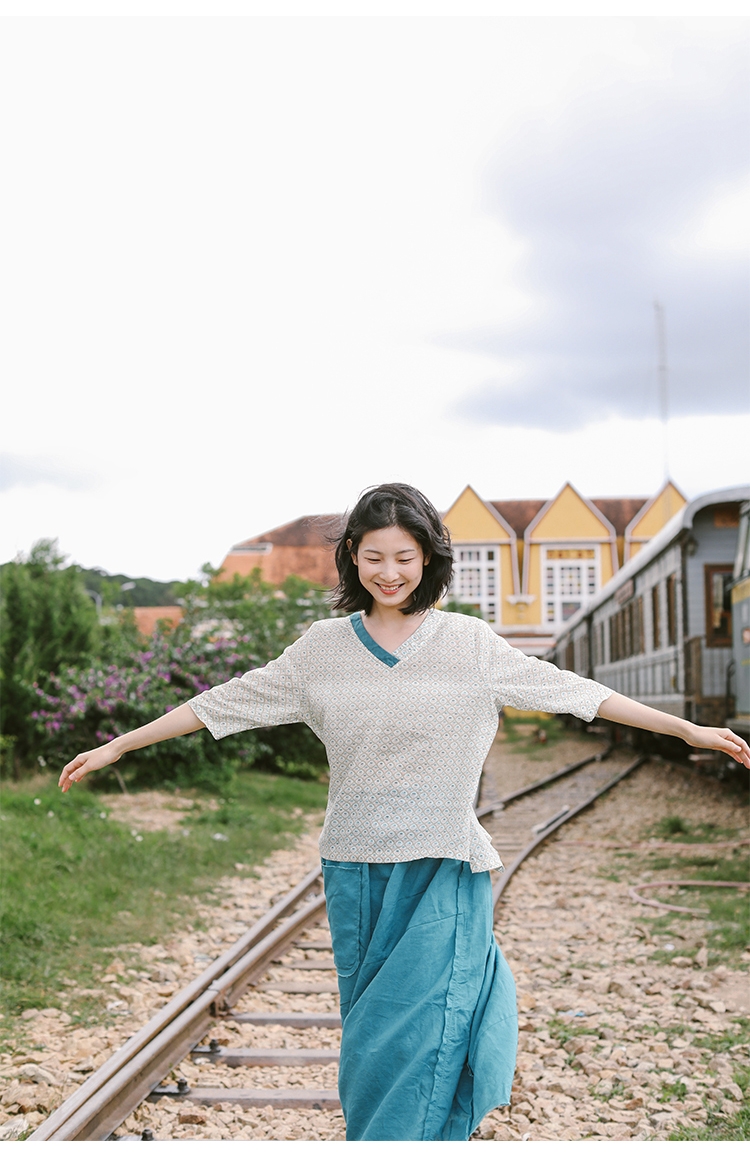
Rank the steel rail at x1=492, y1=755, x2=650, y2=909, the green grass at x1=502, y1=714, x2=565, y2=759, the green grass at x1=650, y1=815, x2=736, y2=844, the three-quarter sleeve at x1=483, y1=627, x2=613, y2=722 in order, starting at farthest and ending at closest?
the green grass at x1=502, y1=714, x2=565, y2=759
the green grass at x1=650, y1=815, x2=736, y2=844
the steel rail at x1=492, y1=755, x2=650, y2=909
the three-quarter sleeve at x1=483, y1=627, x2=613, y2=722

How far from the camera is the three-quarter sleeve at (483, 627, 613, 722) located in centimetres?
272

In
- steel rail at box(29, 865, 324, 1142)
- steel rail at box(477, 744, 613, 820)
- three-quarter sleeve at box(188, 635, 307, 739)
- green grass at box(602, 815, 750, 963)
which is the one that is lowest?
steel rail at box(477, 744, 613, 820)

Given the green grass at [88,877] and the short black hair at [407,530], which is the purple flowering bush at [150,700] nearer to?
the green grass at [88,877]

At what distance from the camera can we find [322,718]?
2.77 m

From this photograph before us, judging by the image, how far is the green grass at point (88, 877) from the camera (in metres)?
5.80

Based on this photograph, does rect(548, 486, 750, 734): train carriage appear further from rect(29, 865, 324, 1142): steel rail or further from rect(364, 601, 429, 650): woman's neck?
rect(364, 601, 429, 650): woman's neck

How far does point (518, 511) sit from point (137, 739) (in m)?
43.2

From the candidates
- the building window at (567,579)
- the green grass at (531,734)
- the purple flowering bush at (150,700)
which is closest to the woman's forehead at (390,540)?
the purple flowering bush at (150,700)

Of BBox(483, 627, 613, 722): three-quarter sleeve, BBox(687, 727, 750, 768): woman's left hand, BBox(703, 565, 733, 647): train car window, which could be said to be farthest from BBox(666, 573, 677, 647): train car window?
BBox(483, 627, 613, 722): three-quarter sleeve

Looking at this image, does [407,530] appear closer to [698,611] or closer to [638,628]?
[698,611]

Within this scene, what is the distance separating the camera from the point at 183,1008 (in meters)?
5.07

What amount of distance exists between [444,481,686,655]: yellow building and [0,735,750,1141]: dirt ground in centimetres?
3054

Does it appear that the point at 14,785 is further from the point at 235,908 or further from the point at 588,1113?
the point at 588,1113

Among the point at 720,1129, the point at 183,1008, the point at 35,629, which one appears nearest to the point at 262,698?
the point at 720,1129
